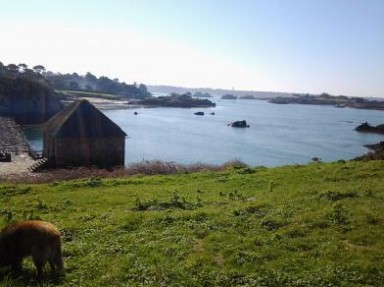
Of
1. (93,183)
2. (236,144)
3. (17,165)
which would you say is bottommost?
(236,144)

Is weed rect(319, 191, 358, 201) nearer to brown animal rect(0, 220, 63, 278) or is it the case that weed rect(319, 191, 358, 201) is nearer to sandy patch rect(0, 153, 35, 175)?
brown animal rect(0, 220, 63, 278)

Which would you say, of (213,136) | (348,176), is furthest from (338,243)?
(213,136)

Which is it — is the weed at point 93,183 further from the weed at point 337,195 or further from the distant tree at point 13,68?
the distant tree at point 13,68

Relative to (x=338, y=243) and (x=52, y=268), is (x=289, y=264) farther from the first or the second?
(x=52, y=268)

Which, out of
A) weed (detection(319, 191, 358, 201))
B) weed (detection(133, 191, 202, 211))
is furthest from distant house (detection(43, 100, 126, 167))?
weed (detection(319, 191, 358, 201))

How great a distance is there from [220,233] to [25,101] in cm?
11232

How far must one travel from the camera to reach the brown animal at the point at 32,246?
31.4 ft

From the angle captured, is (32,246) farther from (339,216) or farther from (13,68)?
(13,68)

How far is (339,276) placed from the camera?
970 cm

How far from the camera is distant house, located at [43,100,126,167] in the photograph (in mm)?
41688

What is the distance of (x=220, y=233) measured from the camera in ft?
41.4

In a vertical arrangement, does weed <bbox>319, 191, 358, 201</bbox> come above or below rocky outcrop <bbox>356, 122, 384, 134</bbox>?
above

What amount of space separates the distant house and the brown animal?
1271 inches

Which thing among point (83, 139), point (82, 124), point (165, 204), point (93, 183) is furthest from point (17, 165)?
point (165, 204)
